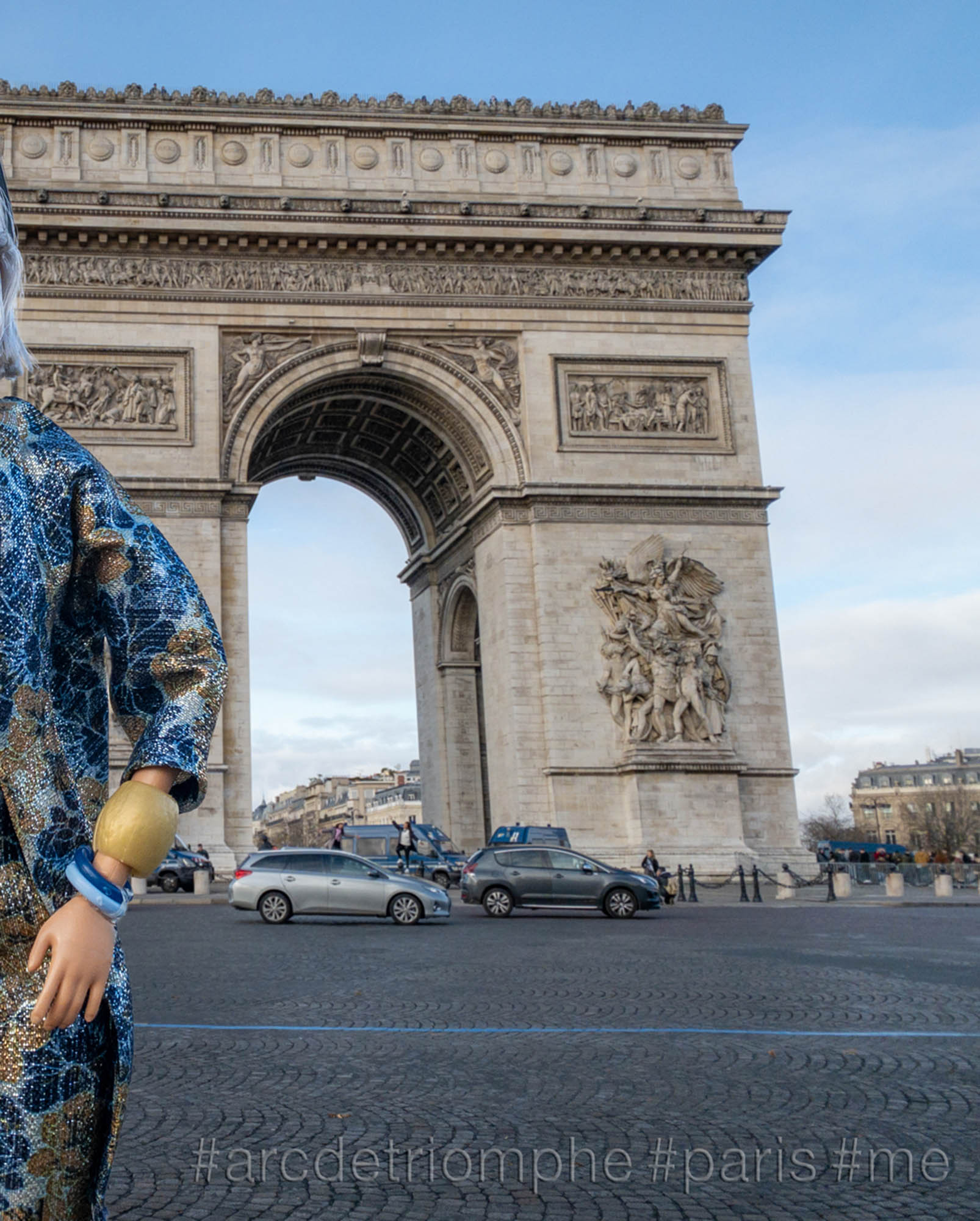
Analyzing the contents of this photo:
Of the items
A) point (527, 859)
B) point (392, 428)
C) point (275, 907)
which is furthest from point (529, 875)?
point (392, 428)

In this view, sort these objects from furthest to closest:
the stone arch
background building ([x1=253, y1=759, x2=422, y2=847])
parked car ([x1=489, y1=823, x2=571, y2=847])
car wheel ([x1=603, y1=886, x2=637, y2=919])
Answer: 1. background building ([x1=253, y1=759, x2=422, y2=847])
2. the stone arch
3. parked car ([x1=489, y1=823, x2=571, y2=847])
4. car wheel ([x1=603, y1=886, x2=637, y2=919])

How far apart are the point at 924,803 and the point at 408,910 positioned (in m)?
105

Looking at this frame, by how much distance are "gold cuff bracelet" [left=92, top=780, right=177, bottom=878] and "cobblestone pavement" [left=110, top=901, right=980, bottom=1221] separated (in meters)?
2.56

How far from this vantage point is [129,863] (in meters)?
1.86

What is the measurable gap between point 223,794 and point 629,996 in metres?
17.6

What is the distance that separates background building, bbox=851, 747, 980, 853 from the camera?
337ft

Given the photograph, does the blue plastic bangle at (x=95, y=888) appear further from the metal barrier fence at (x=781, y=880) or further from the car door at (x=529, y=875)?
the metal barrier fence at (x=781, y=880)

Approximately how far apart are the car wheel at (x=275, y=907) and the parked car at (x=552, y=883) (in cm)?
313

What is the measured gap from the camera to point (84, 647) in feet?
6.90

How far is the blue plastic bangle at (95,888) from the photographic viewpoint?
5.92 feet

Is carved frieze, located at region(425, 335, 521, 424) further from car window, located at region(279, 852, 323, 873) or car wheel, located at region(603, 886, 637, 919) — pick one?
car window, located at region(279, 852, 323, 873)

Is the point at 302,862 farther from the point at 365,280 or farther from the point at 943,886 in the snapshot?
the point at 943,886

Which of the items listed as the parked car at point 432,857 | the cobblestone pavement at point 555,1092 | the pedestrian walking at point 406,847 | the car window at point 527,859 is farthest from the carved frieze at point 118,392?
the cobblestone pavement at point 555,1092

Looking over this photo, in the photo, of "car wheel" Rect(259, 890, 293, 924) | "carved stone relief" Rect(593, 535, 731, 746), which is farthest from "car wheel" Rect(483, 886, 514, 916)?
"carved stone relief" Rect(593, 535, 731, 746)
